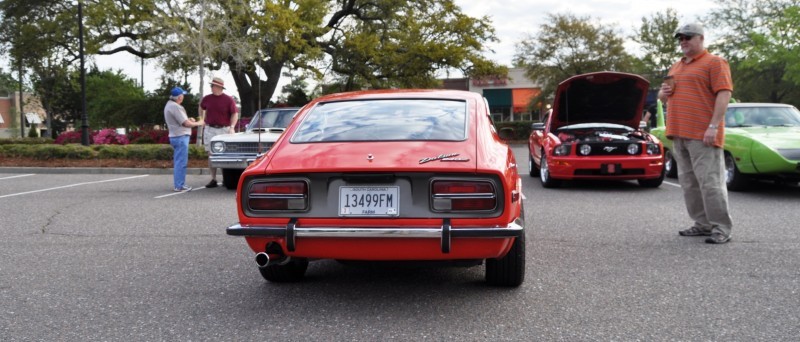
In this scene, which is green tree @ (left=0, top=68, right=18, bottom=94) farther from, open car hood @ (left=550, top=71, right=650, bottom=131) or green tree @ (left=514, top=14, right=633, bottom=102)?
open car hood @ (left=550, top=71, right=650, bottom=131)

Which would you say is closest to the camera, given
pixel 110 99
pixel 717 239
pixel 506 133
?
pixel 506 133

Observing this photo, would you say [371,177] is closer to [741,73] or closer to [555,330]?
[555,330]

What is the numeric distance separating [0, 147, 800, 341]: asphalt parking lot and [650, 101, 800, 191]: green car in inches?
61.7

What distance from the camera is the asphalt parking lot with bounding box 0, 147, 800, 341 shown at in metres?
3.23

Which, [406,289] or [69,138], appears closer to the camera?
[406,289]

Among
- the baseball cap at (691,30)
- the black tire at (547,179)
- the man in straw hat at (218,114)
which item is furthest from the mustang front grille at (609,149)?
the man in straw hat at (218,114)

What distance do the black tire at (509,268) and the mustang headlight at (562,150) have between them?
19.5 feet

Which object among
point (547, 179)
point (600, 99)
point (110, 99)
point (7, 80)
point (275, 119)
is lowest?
point (547, 179)

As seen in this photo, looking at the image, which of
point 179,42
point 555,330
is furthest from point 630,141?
point 179,42

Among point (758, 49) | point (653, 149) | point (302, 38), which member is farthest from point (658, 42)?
point (653, 149)

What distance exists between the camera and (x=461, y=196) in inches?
134

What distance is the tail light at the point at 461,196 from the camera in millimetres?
3408

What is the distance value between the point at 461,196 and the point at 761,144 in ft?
21.4

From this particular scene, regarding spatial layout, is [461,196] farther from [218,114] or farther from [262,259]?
[218,114]
